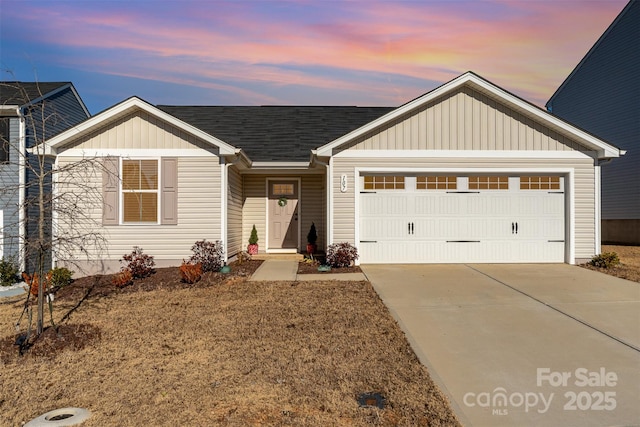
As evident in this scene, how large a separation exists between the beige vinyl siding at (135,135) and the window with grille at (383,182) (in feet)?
13.1

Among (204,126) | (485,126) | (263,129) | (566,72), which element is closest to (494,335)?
(485,126)

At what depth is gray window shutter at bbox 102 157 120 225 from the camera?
34.9 ft

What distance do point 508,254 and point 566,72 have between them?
50.2 ft

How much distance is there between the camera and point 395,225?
11.0m

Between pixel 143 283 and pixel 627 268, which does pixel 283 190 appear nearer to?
pixel 143 283

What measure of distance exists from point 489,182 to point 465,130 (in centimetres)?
148

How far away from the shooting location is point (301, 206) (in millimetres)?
13945

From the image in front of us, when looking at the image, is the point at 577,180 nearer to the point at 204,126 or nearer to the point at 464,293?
the point at 464,293

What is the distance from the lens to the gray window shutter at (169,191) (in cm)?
1070

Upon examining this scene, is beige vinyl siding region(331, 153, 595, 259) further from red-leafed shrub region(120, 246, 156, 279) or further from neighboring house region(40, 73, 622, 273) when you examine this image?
red-leafed shrub region(120, 246, 156, 279)

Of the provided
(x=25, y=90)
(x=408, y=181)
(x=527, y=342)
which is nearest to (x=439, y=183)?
(x=408, y=181)

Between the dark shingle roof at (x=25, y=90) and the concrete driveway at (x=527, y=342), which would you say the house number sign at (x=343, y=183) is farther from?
the dark shingle roof at (x=25, y=90)

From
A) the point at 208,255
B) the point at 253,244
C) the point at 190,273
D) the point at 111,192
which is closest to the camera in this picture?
the point at 190,273

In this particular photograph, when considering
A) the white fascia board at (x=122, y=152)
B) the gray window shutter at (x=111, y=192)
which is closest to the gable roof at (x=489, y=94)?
the white fascia board at (x=122, y=152)
